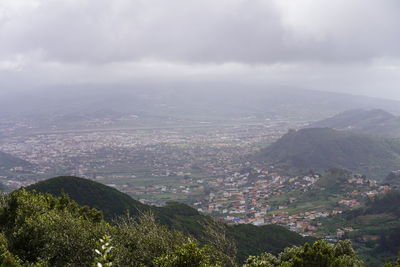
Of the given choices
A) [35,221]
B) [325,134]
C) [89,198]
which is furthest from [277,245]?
[325,134]

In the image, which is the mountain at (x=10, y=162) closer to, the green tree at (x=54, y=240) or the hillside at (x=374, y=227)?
the hillside at (x=374, y=227)

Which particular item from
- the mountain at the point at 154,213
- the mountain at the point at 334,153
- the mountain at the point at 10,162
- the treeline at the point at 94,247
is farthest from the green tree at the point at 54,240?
the mountain at the point at 10,162

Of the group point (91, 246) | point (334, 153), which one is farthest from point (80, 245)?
point (334, 153)

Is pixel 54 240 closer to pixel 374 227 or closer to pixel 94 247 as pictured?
pixel 94 247

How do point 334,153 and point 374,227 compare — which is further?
point 334,153

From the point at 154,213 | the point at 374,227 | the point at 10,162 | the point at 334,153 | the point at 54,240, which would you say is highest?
the point at 54,240

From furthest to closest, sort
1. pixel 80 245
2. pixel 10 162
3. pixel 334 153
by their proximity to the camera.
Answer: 1. pixel 334 153
2. pixel 10 162
3. pixel 80 245

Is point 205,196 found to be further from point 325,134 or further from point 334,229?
point 325,134
